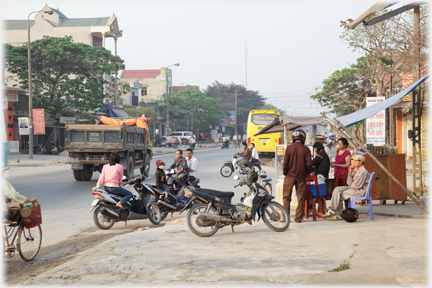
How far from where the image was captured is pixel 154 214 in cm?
931

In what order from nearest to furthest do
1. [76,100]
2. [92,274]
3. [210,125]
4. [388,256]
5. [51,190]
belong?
1. [92,274]
2. [388,256]
3. [51,190]
4. [76,100]
5. [210,125]

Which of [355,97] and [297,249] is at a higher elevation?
[355,97]

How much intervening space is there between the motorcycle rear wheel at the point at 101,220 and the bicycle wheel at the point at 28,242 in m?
2.04

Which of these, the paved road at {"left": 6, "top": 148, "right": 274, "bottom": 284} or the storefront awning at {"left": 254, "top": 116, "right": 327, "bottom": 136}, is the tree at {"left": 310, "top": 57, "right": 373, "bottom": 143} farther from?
the storefront awning at {"left": 254, "top": 116, "right": 327, "bottom": 136}

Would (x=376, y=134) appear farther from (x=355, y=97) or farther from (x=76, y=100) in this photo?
(x=76, y=100)

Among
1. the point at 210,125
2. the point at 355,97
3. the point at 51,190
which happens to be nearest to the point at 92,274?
the point at 51,190

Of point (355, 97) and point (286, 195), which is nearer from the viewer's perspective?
point (286, 195)

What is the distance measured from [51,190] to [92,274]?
10084mm

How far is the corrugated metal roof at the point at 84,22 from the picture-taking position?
50031 mm

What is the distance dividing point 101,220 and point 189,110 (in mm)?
64063

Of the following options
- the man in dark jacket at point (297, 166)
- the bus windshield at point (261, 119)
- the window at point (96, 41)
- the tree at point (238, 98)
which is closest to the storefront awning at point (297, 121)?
the man in dark jacket at point (297, 166)

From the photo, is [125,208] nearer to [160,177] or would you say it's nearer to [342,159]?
[160,177]

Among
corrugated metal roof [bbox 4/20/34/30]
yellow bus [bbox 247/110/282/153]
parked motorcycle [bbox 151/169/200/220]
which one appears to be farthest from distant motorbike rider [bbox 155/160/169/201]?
corrugated metal roof [bbox 4/20/34/30]

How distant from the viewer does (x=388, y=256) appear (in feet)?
19.1
